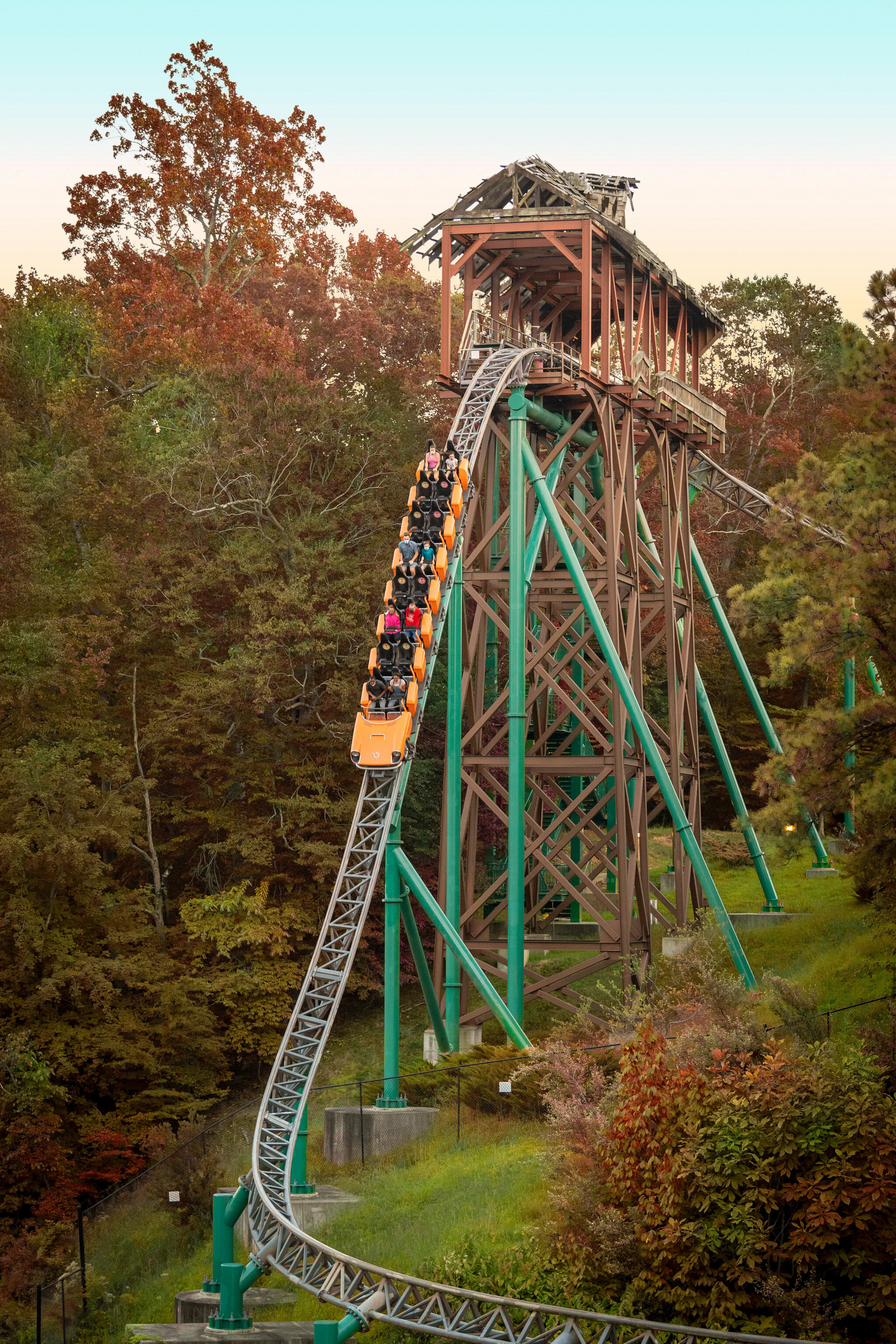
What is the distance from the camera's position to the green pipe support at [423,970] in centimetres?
2484

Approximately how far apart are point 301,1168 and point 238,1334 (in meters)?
3.16

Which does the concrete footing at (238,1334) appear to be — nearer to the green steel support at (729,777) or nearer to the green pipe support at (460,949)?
the green pipe support at (460,949)

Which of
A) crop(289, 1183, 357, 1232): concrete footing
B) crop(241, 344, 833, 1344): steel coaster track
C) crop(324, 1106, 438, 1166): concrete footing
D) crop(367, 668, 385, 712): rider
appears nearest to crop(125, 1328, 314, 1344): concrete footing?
crop(241, 344, 833, 1344): steel coaster track

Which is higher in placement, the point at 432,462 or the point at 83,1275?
the point at 432,462

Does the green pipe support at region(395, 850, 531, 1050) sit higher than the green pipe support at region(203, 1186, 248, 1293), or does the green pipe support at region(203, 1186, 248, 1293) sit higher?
the green pipe support at region(395, 850, 531, 1050)

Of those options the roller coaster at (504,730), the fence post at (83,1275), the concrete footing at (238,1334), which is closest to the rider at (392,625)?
the roller coaster at (504,730)

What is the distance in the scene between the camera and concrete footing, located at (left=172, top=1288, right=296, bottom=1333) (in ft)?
63.8

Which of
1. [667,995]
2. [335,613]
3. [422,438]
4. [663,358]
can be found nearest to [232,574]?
[335,613]

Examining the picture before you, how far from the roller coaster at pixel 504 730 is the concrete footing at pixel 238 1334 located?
30 centimetres

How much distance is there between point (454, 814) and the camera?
28.0 m

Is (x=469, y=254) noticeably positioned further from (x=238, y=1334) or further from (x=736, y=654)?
(x=238, y=1334)

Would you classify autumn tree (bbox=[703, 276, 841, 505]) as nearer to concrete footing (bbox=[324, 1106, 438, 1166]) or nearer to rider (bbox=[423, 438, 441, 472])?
rider (bbox=[423, 438, 441, 472])

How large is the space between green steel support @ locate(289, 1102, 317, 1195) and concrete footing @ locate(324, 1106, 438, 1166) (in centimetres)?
174

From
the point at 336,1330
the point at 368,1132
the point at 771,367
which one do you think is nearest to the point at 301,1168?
the point at 368,1132
